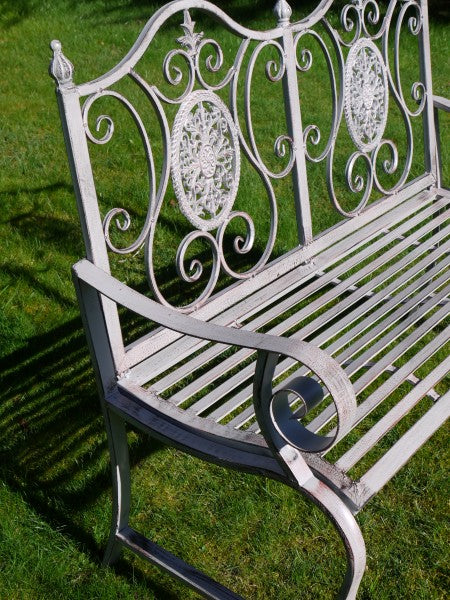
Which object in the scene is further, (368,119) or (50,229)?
(50,229)

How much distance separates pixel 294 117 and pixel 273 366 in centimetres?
111

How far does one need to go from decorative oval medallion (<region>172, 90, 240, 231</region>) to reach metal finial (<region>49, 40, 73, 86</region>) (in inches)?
15.3

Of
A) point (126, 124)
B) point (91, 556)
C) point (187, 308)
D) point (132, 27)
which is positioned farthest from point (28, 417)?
point (132, 27)

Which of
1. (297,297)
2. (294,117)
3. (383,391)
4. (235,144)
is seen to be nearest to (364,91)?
(294,117)

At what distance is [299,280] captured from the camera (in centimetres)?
256

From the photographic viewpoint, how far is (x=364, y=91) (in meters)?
2.75

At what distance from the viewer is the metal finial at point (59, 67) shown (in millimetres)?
1777

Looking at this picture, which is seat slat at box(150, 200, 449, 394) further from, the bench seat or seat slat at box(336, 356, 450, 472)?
seat slat at box(336, 356, 450, 472)

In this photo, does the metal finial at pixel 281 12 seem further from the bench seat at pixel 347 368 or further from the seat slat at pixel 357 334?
the seat slat at pixel 357 334

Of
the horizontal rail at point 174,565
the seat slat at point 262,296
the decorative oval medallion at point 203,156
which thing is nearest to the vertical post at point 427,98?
the seat slat at point 262,296

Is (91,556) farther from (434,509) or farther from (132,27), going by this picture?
(132,27)

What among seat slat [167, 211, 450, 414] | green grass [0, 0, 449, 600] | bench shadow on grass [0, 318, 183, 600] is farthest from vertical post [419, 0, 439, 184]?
bench shadow on grass [0, 318, 183, 600]

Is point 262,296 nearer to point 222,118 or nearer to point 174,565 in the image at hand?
point 222,118

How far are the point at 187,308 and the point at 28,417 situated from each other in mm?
922
